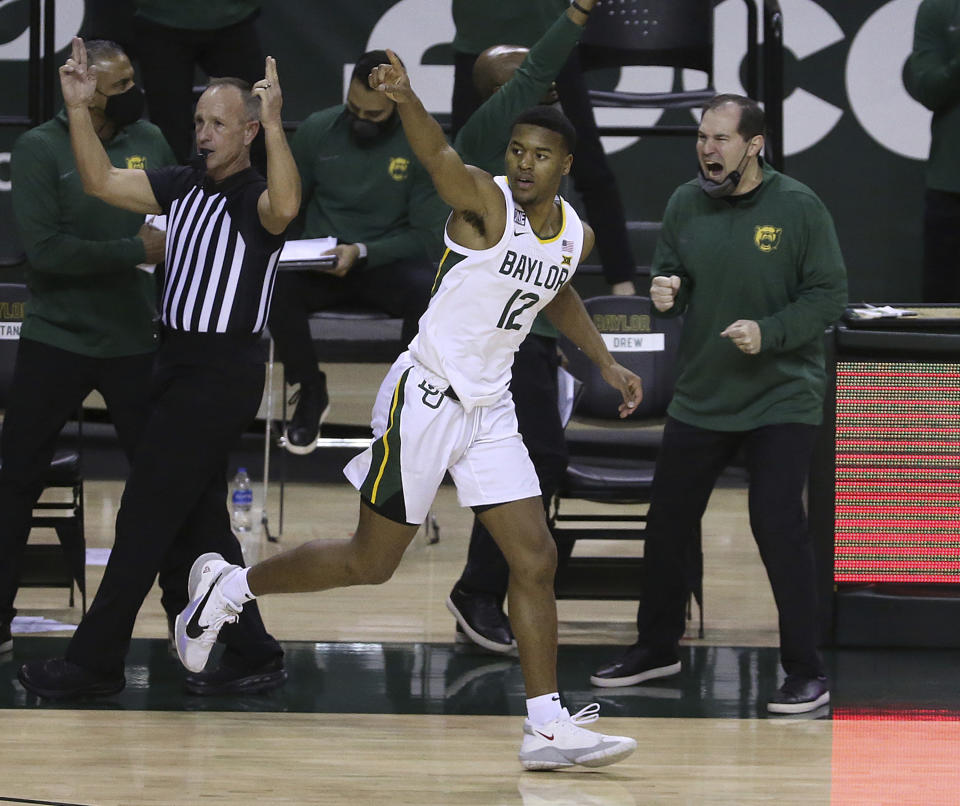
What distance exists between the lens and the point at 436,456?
15.2 ft

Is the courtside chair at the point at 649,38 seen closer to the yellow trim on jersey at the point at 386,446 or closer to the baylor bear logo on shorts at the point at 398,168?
the baylor bear logo on shorts at the point at 398,168

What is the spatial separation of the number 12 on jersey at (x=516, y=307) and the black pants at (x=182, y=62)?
3018mm

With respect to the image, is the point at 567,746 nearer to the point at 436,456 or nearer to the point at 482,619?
the point at 436,456

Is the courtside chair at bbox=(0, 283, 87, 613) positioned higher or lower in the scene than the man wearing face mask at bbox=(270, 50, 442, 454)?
lower

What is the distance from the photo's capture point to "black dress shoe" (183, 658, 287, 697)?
519 centimetres

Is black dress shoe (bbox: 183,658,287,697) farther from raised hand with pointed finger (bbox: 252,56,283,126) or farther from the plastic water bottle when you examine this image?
the plastic water bottle

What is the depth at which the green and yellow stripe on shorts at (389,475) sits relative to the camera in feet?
15.2

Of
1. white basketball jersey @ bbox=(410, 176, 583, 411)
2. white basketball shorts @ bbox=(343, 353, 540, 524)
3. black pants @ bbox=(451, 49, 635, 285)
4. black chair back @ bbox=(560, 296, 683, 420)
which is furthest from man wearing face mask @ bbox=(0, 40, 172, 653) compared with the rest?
black pants @ bbox=(451, 49, 635, 285)

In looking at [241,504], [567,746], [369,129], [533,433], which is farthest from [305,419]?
[567,746]

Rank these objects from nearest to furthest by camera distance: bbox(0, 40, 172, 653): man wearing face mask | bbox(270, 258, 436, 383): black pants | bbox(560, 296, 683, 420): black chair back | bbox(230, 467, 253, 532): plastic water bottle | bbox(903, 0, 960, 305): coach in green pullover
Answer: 1. bbox(0, 40, 172, 653): man wearing face mask
2. bbox(560, 296, 683, 420): black chair back
3. bbox(270, 258, 436, 383): black pants
4. bbox(903, 0, 960, 305): coach in green pullover
5. bbox(230, 467, 253, 532): plastic water bottle

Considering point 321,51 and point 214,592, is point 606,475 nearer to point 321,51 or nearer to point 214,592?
point 214,592

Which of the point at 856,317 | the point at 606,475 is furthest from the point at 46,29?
the point at 856,317

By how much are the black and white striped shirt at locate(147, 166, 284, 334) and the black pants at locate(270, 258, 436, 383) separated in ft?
5.45

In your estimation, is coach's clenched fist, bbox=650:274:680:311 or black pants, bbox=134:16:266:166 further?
black pants, bbox=134:16:266:166
